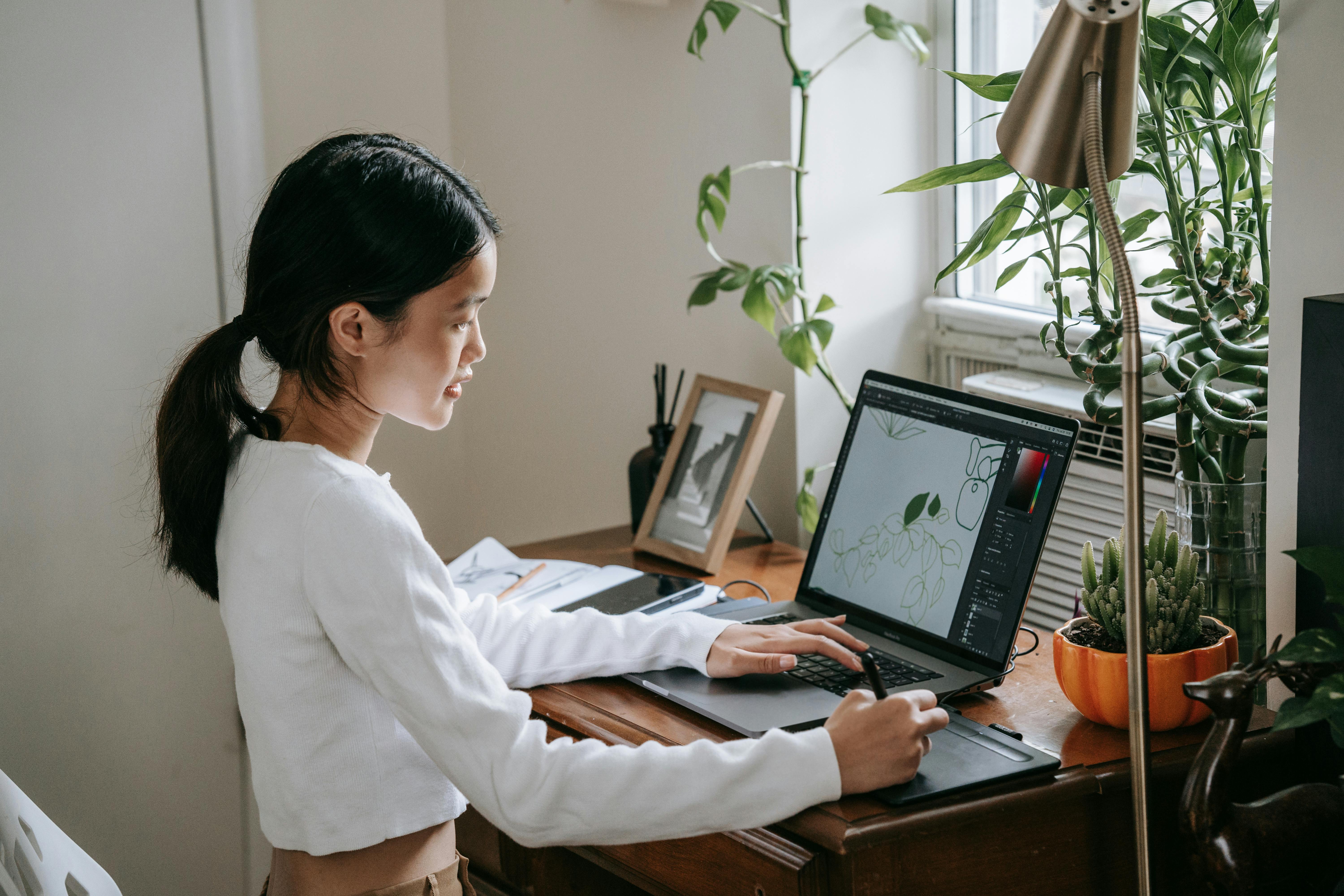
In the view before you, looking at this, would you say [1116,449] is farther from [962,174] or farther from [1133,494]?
[1133,494]

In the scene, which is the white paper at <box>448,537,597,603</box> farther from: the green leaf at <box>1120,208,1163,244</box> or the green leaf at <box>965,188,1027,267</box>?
the green leaf at <box>1120,208,1163,244</box>

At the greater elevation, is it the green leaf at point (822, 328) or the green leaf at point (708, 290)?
the green leaf at point (708, 290)

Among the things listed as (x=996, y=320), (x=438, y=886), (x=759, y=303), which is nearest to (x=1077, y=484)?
(x=996, y=320)

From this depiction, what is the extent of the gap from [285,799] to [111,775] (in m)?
0.88

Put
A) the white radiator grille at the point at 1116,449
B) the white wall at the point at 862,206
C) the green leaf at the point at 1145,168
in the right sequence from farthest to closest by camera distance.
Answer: the white wall at the point at 862,206 < the white radiator grille at the point at 1116,449 < the green leaf at the point at 1145,168

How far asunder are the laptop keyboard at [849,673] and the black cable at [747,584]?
0.98 ft

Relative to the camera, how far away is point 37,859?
39.9 inches

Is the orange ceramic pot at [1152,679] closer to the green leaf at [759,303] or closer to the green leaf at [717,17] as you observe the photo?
the green leaf at [759,303]

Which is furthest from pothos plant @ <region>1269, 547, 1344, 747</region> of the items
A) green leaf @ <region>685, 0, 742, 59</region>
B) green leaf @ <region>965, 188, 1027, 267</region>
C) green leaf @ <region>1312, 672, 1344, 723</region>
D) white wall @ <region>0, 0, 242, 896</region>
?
white wall @ <region>0, 0, 242, 896</region>

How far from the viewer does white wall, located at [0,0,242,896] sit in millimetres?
1604

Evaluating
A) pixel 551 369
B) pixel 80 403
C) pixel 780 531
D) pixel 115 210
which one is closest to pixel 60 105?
pixel 115 210

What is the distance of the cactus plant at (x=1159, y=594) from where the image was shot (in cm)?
108

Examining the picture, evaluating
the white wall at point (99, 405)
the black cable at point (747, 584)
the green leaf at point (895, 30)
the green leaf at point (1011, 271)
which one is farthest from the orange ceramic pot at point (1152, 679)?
the white wall at point (99, 405)

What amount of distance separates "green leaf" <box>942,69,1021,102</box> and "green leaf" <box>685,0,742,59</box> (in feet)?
1.95
